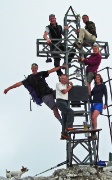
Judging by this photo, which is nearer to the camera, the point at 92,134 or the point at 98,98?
the point at 92,134

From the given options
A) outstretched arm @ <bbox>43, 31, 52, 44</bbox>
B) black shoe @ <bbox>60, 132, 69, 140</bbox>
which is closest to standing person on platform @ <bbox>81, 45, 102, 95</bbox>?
outstretched arm @ <bbox>43, 31, 52, 44</bbox>

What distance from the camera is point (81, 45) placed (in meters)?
12.2

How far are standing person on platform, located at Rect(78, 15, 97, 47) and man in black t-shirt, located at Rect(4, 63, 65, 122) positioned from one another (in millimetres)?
1782

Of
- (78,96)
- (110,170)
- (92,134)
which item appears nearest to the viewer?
(110,170)

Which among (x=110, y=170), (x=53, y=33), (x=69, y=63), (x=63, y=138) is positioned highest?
(x=53, y=33)

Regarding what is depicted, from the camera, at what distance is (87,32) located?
12.3 m

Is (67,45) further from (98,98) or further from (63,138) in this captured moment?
(63,138)

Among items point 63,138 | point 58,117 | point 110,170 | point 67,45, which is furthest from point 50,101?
point 110,170

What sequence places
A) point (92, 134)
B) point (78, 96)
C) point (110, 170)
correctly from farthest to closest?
point (78, 96), point (92, 134), point (110, 170)

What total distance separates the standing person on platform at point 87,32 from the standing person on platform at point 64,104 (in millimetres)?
1758

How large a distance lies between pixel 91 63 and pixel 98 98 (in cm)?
123

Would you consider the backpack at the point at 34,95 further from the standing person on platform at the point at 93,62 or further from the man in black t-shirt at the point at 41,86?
the standing person on platform at the point at 93,62

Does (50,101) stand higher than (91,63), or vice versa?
(91,63)

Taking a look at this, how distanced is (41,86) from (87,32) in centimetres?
254
